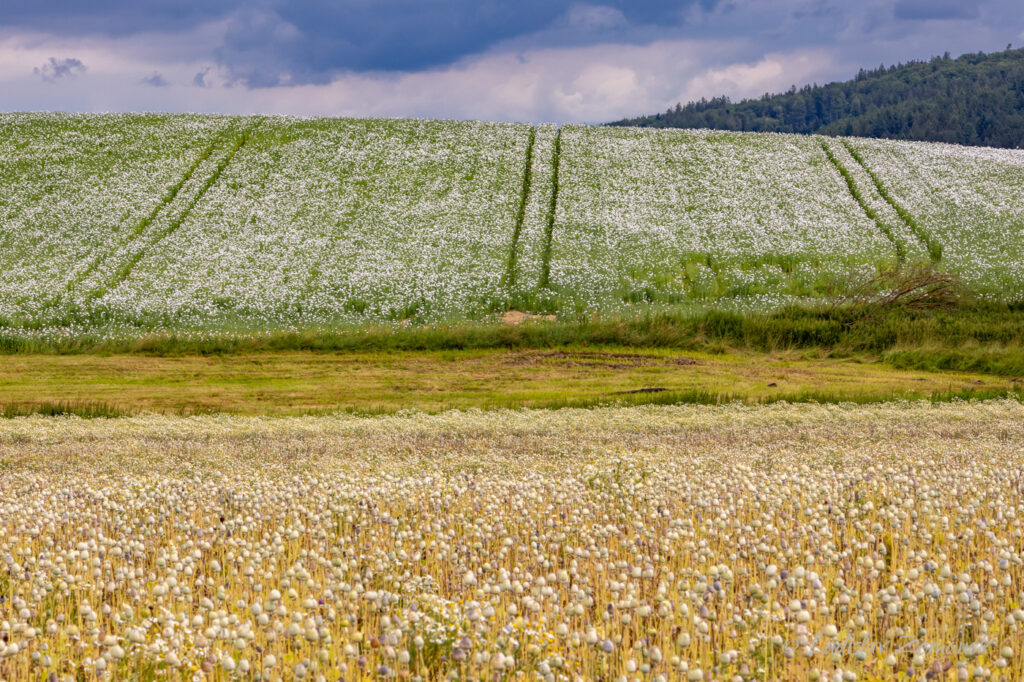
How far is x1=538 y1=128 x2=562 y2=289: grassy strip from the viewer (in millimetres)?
43438

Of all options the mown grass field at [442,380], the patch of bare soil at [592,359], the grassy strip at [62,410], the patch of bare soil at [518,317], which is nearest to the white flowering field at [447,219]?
the patch of bare soil at [518,317]

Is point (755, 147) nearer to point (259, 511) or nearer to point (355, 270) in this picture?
point (355, 270)

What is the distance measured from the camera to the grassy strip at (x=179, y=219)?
4306 centimetres

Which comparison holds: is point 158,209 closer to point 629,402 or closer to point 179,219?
point 179,219

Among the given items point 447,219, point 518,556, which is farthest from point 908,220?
point 518,556

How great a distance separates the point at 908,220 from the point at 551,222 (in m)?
22.6

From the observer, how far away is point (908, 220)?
52.4 m

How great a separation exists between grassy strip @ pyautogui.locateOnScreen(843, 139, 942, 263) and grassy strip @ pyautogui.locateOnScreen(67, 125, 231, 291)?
4599 centimetres

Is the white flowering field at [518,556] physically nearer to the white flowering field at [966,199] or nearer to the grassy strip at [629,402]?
the grassy strip at [629,402]

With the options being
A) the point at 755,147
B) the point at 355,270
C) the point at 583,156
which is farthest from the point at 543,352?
the point at 755,147

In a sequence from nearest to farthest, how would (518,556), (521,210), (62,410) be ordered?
(518,556) → (62,410) → (521,210)

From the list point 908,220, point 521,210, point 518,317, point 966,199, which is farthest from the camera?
point 966,199

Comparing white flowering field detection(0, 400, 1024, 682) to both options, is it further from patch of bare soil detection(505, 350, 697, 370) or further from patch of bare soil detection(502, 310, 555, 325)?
patch of bare soil detection(502, 310, 555, 325)

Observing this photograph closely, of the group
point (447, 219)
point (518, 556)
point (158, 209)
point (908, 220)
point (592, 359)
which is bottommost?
point (592, 359)
